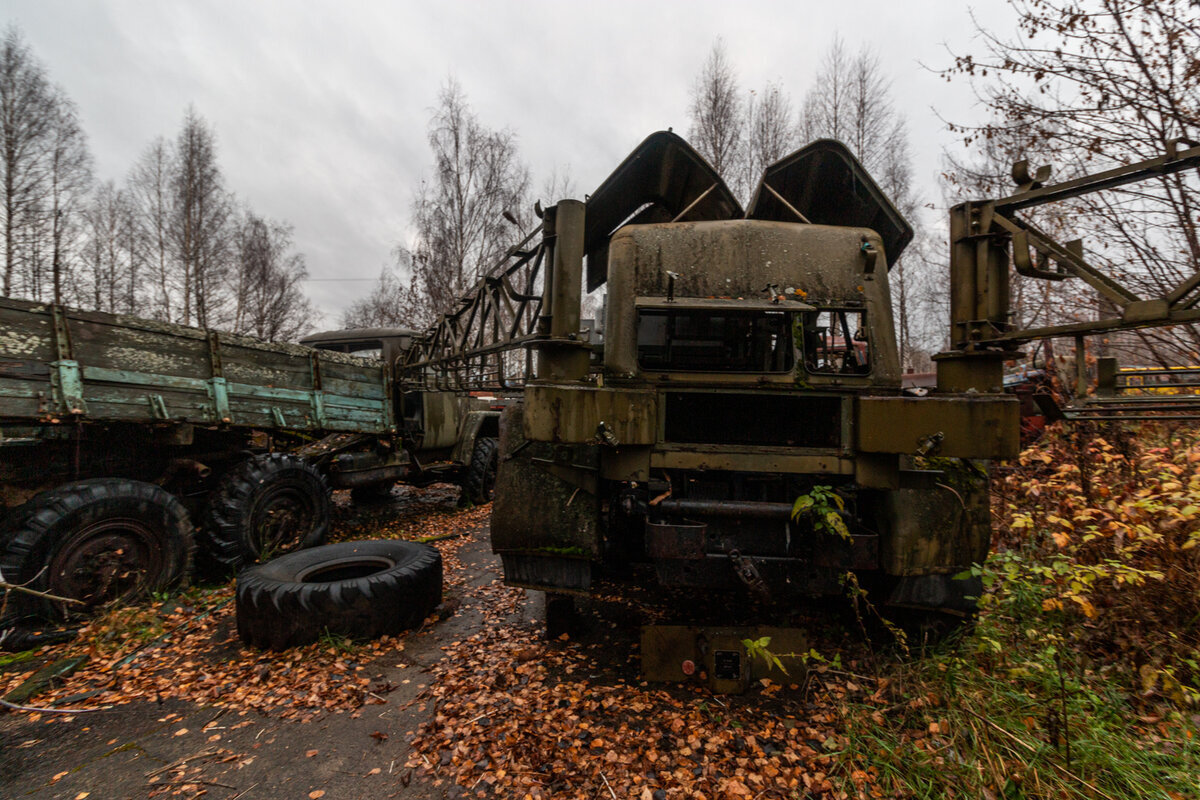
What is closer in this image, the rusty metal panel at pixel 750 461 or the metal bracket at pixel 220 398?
the rusty metal panel at pixel 750 461

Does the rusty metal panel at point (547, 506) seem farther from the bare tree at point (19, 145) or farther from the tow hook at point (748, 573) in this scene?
the bare tree at point (19, 145)

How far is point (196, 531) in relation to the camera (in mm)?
4574

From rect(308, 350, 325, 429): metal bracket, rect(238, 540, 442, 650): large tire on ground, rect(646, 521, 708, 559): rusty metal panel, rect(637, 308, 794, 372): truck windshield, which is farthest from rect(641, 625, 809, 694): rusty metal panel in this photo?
rect(308, 350, 325, 429): metal bracket

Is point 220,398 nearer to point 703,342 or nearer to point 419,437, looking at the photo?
point 419,437

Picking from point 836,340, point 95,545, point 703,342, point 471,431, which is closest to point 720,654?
point 703,342

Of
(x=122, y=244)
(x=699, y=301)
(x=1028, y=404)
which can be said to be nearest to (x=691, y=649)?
(x=699, y=301)

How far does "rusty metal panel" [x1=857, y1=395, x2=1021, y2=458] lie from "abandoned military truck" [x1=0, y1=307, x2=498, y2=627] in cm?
498

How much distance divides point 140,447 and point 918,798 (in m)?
5.89

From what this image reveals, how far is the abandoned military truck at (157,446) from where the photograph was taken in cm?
340

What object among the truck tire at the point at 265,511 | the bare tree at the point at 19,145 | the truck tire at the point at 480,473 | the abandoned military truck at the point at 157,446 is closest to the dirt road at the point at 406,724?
the abandoned military truck at the point at 157,446

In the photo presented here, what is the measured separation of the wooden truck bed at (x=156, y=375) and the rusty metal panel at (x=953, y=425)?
5.10 meters

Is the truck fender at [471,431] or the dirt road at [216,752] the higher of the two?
the truck fender at [471,431]

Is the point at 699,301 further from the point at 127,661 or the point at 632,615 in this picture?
the point at 127,661

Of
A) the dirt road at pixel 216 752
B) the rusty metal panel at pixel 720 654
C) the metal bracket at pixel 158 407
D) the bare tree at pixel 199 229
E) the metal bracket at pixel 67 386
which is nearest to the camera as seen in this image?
the dirt road at pixel 216 752
